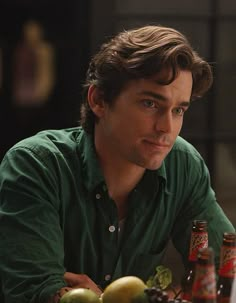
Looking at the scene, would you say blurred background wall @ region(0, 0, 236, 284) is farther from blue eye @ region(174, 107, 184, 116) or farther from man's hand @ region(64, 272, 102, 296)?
man's hand @ region(64, 272, 102, 296)

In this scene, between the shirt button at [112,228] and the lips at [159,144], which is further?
the shirt button at [112,228]

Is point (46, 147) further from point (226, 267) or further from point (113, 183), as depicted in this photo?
point (226, 267)

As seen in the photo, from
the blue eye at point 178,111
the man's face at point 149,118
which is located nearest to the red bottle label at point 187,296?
the man's face at point 149,118

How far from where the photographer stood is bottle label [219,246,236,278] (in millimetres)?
1505

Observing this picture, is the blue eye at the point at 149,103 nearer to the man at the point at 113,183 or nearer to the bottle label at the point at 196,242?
the man at the point at 113,183

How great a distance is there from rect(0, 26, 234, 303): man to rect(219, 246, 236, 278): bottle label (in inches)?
14.6

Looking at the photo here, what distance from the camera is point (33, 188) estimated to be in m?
1.84

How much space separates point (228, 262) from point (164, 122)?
454 millimetres

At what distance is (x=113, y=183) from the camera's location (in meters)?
2.00

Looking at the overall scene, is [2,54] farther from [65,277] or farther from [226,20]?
[65,277]

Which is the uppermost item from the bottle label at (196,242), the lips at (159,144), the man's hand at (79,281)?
the lips at (159,144)

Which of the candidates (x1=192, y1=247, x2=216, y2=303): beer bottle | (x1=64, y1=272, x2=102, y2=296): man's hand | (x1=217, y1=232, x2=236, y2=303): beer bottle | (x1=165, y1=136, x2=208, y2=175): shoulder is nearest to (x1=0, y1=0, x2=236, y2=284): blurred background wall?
(x1=165, y1=136, x2=208, y2=175): shoulder

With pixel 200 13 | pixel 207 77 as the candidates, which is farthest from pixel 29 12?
pixel 207 77

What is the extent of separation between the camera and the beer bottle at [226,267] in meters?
1.51
